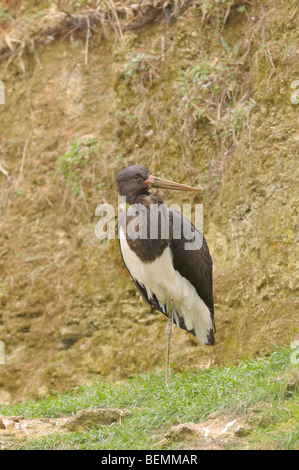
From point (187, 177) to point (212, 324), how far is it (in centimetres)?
185

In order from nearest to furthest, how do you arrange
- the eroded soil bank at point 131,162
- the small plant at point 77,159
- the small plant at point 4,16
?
the eroded soil bank at point 131,162 < the small plant at point 77,159 < the small plant at point 4,16

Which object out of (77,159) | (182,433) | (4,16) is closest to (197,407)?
(182,433)

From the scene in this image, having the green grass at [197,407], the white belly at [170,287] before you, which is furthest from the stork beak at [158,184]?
the green grass at [197,407]

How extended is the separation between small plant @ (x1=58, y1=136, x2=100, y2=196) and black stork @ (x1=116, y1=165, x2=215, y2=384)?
2.48 m

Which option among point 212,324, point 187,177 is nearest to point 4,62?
point 187,177

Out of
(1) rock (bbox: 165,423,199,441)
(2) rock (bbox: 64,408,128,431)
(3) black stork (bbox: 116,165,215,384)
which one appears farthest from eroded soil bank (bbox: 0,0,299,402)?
(1) rock (bbox: 165,423,199,441)

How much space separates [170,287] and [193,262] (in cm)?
28

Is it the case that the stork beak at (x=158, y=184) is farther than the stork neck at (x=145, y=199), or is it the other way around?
the stork beak at (x=158, y=184)

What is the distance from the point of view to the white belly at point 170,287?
5.14 metres

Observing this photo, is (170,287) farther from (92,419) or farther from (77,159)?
(77,159)

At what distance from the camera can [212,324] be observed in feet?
18.2

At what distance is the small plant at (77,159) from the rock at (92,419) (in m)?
3.87

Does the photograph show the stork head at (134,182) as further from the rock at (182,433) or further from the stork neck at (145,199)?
the rock at (182,433)
